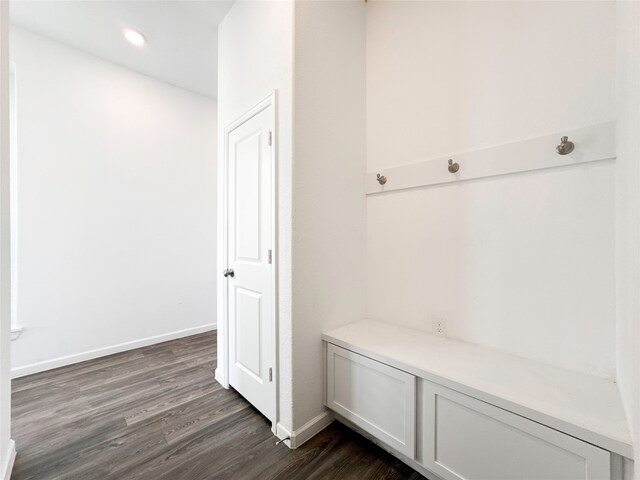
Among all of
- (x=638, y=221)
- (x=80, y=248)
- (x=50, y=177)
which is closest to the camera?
(x=638, y=221)

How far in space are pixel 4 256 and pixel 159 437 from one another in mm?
1279

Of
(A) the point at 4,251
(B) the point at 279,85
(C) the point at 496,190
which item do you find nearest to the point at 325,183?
(B) the point at 279,85

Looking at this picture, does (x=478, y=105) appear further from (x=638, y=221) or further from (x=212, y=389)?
(x=212, y=389)

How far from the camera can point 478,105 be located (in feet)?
4.98

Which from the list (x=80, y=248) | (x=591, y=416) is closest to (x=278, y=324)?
(x=591, y=416)

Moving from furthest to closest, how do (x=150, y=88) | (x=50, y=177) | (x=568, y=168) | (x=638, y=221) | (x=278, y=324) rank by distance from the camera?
1. (x=150, y=88)
2. (x=50, y=177)
3. (x=278, y=324)
4. (x=568, y=168)
5. (x=638, y=221)

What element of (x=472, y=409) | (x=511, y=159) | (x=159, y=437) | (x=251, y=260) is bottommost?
(x=159, y=437)

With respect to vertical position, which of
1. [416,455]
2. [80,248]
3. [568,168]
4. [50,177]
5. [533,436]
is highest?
[50,177]

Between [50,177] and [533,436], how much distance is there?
375 cm

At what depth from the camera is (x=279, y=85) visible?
163cm

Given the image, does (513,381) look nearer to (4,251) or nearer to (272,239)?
(272,239)

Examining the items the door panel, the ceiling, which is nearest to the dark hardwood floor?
the door panel

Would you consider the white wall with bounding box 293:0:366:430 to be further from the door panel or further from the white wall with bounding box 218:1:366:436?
the door panel

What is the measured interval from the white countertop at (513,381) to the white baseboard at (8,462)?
1.66 metres
